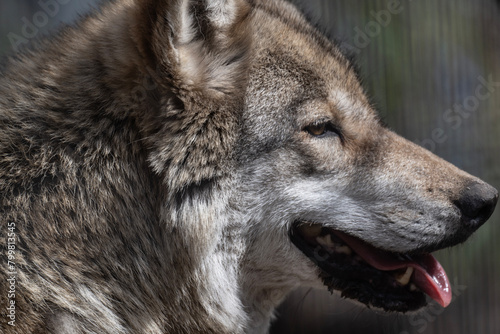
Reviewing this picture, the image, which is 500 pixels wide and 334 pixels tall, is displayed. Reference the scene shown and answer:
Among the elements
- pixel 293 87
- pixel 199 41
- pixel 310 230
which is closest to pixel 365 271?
pixel 310 230

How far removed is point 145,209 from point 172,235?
0.57ft

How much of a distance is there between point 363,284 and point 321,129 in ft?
2.73

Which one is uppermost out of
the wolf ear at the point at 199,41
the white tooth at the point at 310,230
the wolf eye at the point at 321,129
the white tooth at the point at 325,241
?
the wolf ear at the point at 199,41

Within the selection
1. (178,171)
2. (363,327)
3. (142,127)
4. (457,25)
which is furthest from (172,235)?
(457,25)

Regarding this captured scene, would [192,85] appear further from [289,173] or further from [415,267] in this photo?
[415,267]

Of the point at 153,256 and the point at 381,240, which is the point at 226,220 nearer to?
the point at 153,256

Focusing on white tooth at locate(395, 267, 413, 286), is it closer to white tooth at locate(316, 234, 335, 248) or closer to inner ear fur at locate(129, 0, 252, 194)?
white tooth at locate(316, 234, 335, 248)

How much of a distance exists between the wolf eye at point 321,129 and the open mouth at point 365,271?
0.46 metres

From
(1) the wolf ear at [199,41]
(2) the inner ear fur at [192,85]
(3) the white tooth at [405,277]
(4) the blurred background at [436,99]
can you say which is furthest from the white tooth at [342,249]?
(4) the blurred background at [436,99]

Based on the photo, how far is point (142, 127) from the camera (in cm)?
255

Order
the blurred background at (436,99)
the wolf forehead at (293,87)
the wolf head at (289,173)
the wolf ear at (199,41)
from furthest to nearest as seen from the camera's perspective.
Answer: the blurred background at (436,99), the wolf forehead at (293,87), the wolf head at (289,173), the wolf ear at (199,41)

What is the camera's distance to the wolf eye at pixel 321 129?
9.25 ft

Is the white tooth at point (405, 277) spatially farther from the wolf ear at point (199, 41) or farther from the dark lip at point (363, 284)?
the wolf ear at point (199, 41)

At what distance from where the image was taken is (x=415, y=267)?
298 centimetres
